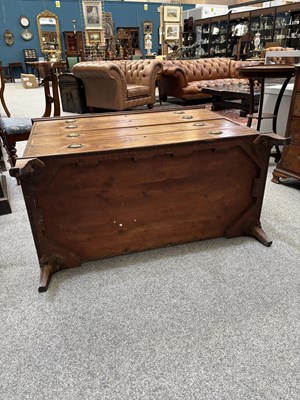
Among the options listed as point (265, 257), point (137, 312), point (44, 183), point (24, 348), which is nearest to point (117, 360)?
point (137, 312)

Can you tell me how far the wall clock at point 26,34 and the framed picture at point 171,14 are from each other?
5.32m

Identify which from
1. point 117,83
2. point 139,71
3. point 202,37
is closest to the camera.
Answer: point 117,83

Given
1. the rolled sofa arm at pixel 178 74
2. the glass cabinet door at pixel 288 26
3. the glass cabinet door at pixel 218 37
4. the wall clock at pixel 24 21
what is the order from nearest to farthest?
the rolled sofa arm at pixel 178 74 < the glass cabinet door at pixel 288 26 < the glass cabinet door at pixel 218 37 < the wall clock at pixel 24 21

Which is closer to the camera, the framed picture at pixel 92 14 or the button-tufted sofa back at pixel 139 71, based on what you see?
the button-tufted sofa back at pixel 139 71

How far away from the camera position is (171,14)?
39.0 feet

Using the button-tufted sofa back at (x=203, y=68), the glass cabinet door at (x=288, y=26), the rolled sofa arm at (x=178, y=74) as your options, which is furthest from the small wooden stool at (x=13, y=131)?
the glass cabinet door at (x=288, y=26)

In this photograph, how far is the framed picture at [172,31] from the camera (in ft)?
39.2

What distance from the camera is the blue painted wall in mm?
11484

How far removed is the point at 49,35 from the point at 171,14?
488cm

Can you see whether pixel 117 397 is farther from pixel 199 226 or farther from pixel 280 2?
pixel 280 2

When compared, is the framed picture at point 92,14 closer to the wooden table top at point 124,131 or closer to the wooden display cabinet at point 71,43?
the wooden display cabinet at point 71,43

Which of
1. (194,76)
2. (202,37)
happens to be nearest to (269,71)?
(194,76)

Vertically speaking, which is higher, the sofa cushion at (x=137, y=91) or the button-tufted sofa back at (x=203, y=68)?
the button-tufted sofa back at (x=203, y=68)

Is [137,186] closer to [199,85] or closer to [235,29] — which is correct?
[199,85]
